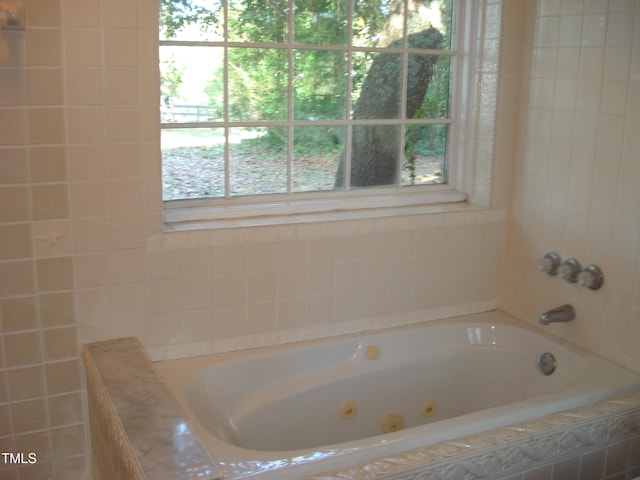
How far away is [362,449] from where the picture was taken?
185cm

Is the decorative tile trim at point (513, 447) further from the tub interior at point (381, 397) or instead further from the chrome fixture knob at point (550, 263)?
the chrome fixture knob at point (550, 263)

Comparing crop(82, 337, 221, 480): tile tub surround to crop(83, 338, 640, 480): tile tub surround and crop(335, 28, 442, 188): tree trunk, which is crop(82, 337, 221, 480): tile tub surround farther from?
crop(335, 28, 442, 188): tree trunk

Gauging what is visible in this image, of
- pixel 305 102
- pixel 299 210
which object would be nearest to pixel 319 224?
pixel 299 210

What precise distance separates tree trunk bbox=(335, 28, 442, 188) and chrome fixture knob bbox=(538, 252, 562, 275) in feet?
2.18

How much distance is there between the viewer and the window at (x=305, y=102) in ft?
8.14

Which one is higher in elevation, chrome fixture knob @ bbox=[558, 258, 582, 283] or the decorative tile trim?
chrome fixture knob @ bbox=[558, 258, 582, 283]

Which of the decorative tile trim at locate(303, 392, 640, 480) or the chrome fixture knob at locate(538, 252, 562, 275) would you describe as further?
the chrome fixture knob at locate(538, 252, 562, 275)

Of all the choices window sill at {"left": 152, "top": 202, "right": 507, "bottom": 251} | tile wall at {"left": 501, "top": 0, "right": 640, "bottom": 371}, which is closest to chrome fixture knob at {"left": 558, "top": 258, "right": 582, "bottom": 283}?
tile wall at {"left": 501, "top": 0, "right": 640, "bottom": 371}

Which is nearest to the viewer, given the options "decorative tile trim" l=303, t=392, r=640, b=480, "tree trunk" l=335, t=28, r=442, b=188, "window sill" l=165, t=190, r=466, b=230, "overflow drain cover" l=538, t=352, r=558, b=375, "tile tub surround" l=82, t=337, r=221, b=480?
"tile tub surround" l=82, t=337, r=221, b=480

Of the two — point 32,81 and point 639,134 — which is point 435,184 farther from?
point 32,81

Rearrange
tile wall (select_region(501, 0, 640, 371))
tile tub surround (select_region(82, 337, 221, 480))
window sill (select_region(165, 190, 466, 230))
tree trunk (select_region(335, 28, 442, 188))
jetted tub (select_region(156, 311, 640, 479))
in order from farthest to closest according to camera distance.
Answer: tree trunk (select_region(335, 28, 442, 188)), window sill (select_region(165, 190, 466, 230)), tile wall (select_region(501, 0, 640, 371)), jetted tub (select_region(156, 311, 640, 479)), tile tub surround (select_region(82, 337, 221, 480))

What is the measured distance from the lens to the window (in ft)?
8.14

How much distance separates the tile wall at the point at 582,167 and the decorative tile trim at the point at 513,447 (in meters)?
0.31

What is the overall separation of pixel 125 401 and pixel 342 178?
4.08 feet
